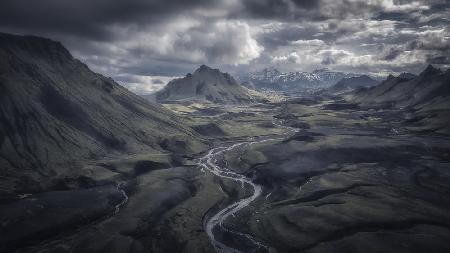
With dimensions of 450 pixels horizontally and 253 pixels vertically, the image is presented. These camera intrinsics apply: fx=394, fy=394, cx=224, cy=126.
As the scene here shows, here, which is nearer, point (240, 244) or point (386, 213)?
point (240, 244)

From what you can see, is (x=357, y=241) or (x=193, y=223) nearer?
(x=357, y=241)

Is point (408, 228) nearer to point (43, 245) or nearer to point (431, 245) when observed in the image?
point (431, 245)

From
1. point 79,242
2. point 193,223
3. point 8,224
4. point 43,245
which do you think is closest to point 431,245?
point 193,223

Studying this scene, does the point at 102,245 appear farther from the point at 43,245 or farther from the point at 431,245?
the point at 431,245

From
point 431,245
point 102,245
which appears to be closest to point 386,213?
point 431,245

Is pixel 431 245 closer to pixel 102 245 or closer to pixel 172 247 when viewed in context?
pixel 172 247

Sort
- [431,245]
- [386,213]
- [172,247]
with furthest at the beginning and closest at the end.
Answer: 1. [386,213]
2. [172,247]
3. [431,245]

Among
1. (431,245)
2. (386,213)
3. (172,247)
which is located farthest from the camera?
(386,213)
